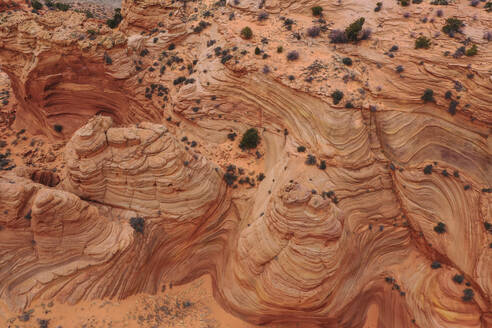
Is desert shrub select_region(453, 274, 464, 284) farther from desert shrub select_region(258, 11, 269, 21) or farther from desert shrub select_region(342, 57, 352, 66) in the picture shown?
desert shrub select_region(258, 11, 269, 21)

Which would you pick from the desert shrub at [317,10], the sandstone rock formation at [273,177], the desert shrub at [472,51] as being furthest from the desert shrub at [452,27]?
the desert shrub at [317,10]

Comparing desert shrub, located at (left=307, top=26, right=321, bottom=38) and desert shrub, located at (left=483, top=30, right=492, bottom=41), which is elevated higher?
desert shrub, located at (left=307, top=26, right=321, bottom=38)

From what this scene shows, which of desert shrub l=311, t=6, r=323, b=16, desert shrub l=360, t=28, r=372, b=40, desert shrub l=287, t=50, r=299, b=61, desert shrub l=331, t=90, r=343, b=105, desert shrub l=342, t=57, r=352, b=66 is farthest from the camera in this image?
desert shrub l=311, t=6, r=323, b=16

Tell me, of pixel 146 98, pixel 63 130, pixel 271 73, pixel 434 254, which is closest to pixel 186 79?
pixel 146 98

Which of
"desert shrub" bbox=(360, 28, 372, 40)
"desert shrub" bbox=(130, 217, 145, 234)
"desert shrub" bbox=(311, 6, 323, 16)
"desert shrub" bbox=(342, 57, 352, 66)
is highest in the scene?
"desert shrub" bbox=(311, 6, 323, 16)

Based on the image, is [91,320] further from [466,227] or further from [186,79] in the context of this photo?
[466,227]

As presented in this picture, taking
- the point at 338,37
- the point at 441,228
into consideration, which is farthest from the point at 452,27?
the point at 441,228

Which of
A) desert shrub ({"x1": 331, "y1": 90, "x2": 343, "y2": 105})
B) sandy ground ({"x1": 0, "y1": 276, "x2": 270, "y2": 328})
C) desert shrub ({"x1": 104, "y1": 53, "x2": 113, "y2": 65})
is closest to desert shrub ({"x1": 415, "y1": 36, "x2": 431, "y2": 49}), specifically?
desert shrub ({"x1": 331, "y1": 90, "x2": 343, "y2": 105})
